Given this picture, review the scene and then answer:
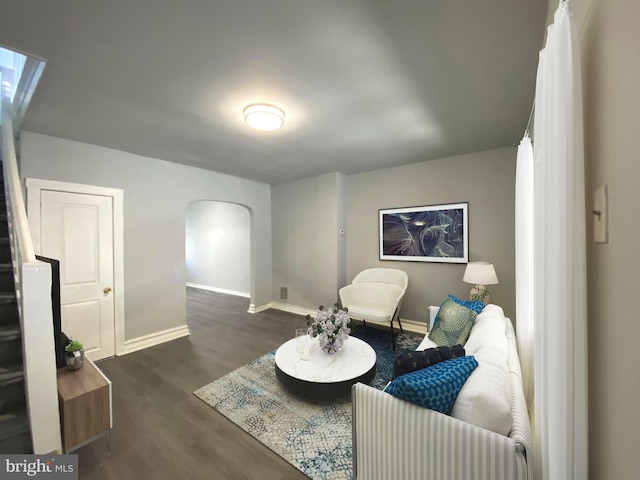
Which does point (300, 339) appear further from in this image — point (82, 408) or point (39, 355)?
point (39, 355)

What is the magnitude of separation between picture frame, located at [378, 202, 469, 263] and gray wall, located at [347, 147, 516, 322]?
0.29ft

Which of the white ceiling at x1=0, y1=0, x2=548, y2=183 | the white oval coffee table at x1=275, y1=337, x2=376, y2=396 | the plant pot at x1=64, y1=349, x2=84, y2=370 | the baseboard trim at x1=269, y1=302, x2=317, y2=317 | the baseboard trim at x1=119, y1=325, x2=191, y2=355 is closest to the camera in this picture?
the white ceiling at x1=0, y1=0, x2=548, y2=183

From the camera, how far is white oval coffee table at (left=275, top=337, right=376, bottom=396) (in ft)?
6.84

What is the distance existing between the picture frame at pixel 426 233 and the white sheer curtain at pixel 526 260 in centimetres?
156

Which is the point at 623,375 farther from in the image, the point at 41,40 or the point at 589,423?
the point at 41,40

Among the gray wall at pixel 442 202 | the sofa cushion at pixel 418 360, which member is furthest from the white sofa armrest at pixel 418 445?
the gray wall at pixel 442 202

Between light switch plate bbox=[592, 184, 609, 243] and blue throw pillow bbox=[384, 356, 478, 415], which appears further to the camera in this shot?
blue throw pillow bbox=[384, 356, 478, 415]

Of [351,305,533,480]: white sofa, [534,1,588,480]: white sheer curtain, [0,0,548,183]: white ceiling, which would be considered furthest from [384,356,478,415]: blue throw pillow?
[0,0,548,183]: white ceiling

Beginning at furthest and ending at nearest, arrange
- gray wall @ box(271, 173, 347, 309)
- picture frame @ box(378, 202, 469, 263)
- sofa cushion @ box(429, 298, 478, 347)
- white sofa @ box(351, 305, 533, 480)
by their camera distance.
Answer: gray wall @ box(271, 173, 347, 309) < picture frame @ box(378, 202, 469, 263) < sofa cushion @ box(429, 298, 478, 347) < white sofa @ box(351, 305, 533, 480)

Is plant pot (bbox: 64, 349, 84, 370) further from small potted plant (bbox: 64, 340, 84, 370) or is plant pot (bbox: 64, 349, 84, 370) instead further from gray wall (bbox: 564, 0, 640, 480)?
gray wall (bbox: 564, 0, 640, 480)

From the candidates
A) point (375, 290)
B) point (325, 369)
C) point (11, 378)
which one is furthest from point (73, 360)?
point (375, 290)

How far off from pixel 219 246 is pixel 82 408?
5618mm

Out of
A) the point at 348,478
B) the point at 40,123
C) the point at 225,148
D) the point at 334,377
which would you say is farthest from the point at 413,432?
the point at 40,123

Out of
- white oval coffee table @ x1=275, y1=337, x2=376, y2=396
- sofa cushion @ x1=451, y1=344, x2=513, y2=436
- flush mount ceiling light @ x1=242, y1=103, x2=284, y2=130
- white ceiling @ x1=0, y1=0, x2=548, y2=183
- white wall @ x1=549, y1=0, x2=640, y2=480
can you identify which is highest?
white ceiling @ x1=0, y1=0, x2=548, y2=183
